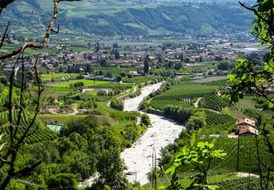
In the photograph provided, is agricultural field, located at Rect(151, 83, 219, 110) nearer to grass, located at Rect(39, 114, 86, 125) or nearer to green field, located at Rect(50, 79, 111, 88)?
green field, located at Rect(50, 79, 111, 88)

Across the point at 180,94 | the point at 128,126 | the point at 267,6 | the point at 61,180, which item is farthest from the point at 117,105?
the point at 267,6

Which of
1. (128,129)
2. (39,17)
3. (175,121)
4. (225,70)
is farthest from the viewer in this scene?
(39,17)

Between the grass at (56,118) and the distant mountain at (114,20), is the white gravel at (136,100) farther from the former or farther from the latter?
the distant mountain at (114,20)

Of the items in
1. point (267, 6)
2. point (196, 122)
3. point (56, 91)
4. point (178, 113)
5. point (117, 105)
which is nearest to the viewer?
point (267, 6)

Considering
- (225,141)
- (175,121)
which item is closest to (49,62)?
(175,121)

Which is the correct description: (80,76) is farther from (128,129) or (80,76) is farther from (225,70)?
(128,129)

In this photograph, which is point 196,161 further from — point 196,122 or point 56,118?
point 56,118

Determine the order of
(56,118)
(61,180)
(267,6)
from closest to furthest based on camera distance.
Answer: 1. (267,6)
2. (61,180)
3. (56,118)
